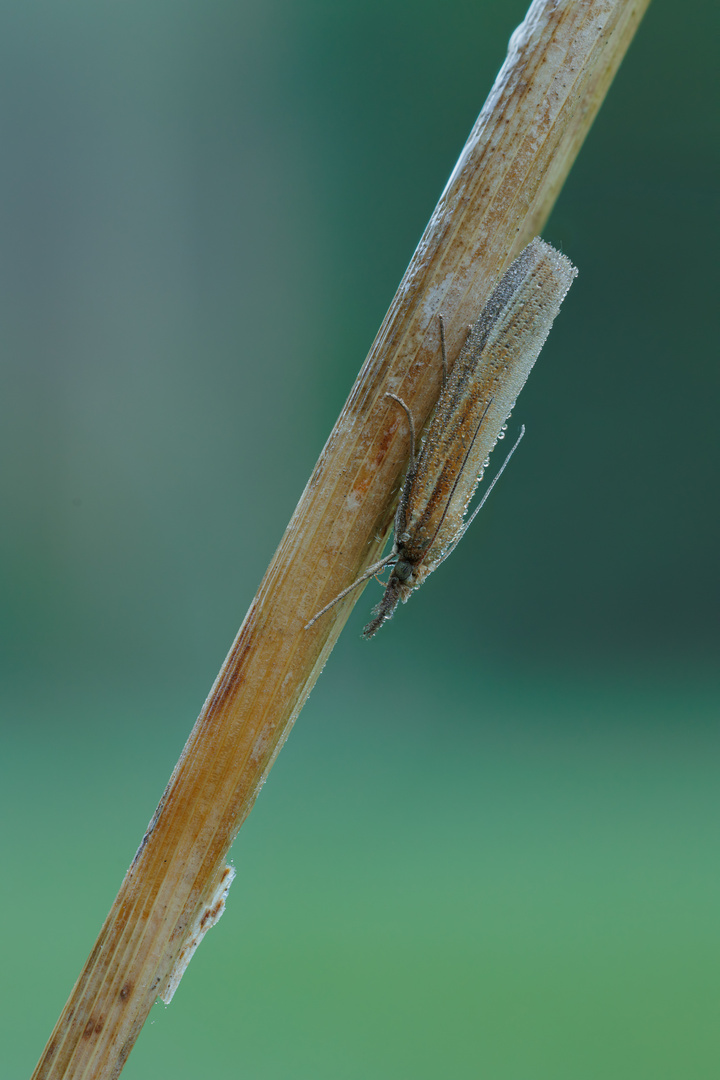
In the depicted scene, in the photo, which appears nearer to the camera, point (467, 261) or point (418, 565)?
point (467, 261)

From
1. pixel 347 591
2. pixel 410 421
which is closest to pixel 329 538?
pixel 347 591

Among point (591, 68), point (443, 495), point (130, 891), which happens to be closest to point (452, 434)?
point (443, 495)

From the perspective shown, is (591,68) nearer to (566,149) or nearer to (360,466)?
(566,149)

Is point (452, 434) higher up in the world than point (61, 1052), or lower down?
higher up

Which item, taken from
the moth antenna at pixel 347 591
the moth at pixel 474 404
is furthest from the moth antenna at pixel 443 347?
the moth antenna at pixel 347 591

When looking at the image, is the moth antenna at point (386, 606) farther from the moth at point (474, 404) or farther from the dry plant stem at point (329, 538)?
the dry plant stem at point (329, 538)

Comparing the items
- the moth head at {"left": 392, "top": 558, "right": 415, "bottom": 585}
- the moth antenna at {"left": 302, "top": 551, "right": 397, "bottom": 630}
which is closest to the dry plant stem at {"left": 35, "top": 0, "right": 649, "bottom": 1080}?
the moth antenna at {"left": 302, "top": 551, "right": 397, "bottom": 630}
